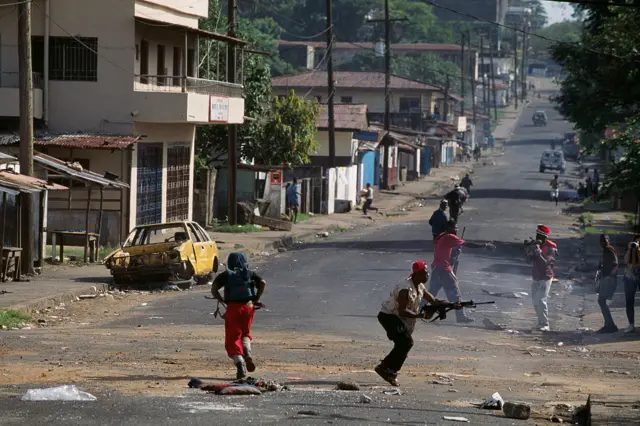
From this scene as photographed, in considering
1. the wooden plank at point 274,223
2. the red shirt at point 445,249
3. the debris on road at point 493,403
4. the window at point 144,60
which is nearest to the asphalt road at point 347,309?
the debris on road at point 493,403

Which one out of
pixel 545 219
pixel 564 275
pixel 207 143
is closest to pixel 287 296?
pixel 564 275

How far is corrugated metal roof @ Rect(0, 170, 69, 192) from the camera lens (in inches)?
984

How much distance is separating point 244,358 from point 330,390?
111 cm

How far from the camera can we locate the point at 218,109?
130 feet

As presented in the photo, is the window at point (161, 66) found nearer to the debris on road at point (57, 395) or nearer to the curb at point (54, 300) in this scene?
the curb at point (54, 300)

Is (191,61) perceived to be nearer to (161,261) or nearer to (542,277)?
(161,261)

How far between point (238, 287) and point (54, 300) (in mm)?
9399

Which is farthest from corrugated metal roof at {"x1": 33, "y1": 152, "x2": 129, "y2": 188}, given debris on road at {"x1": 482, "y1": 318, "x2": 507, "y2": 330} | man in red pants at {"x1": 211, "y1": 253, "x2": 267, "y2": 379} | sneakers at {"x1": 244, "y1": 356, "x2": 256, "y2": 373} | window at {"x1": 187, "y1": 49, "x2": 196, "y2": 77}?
sneakers at {"x1": 244, "y1": 356, "x2": 256, "y2": 373}

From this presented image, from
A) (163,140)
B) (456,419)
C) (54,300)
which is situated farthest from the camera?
(163,140)

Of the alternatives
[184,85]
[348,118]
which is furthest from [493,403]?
[348,118]

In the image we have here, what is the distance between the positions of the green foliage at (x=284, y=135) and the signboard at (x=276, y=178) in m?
5.02

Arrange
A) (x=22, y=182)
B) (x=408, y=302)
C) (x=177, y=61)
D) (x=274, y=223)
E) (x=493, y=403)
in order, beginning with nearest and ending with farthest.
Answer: (x=493, y=403) → (x=408, y=302) → (x=22, y=182) → (x=177, y=61) → (x=274, y=223)

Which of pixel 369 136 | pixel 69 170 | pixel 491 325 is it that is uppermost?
pixel 369 136

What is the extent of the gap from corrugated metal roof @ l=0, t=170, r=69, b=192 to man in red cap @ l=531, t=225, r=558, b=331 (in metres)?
9.86
